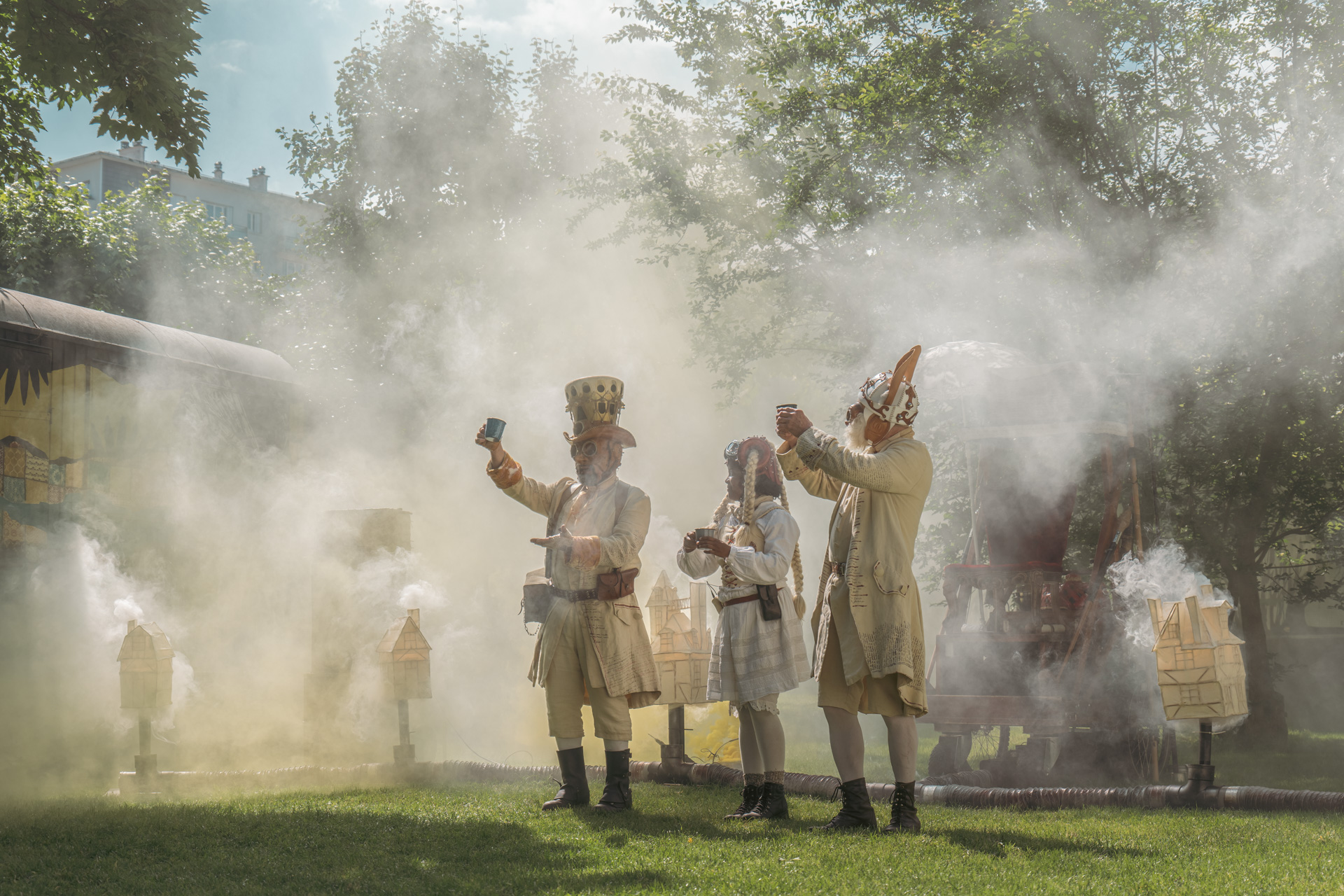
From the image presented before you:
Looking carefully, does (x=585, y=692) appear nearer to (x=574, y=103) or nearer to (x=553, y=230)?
(x=553, y=230)

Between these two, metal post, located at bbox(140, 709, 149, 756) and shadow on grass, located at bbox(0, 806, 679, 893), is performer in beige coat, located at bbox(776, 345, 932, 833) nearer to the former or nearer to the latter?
shadow on grass, located at bbox(0, 806, 679, 893)

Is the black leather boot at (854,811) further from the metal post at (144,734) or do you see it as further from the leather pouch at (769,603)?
the metal post at (144,734)

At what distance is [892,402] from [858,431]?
22cm

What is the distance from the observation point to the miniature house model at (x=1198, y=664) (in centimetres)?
574

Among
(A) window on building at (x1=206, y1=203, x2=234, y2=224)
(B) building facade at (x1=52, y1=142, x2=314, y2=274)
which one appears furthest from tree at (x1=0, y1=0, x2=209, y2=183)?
(A) window on building at (x1=206, y1=203, x2=234, y2=224)

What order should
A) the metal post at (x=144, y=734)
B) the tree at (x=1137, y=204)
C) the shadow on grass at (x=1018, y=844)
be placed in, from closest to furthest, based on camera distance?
the shadow on grass at (x=1018, y=844) < the metal post at (x=144, y=734) < the tree at (x=1137, y=204)

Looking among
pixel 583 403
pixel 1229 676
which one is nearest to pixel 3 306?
pixel 583 403

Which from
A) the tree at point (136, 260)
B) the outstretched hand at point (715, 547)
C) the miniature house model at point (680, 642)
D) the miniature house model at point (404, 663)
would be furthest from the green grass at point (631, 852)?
the tree at point (136, 260)

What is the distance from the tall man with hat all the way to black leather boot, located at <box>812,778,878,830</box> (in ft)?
3.89

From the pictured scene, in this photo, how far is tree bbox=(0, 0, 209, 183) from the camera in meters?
6.80

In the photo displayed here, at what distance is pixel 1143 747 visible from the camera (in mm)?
7539

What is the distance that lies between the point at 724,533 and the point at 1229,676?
9.54ft

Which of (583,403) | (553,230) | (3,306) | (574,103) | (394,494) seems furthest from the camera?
(574,103)

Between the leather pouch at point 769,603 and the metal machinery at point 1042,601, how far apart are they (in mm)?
2824
